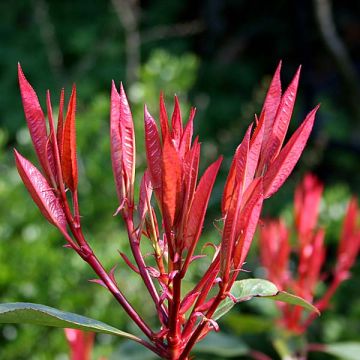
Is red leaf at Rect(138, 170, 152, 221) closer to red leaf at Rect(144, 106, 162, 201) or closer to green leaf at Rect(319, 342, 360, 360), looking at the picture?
red leaf at Rect(144, 106, 162, 201)

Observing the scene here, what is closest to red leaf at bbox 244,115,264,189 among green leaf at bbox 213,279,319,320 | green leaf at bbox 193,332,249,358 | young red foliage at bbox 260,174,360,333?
green leaf at bbox 213,279,319,320

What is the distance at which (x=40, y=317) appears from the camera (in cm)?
54

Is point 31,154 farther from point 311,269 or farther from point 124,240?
point 311,269

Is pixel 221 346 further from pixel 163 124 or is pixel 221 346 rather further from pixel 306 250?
pixel 163 124

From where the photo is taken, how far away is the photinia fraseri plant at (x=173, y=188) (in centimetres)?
50

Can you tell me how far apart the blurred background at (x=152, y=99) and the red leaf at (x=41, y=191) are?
26.9 inches

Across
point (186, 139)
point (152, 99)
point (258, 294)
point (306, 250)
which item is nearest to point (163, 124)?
point (186, 139)

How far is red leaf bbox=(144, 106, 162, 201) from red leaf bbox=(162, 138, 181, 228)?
26 millimetres

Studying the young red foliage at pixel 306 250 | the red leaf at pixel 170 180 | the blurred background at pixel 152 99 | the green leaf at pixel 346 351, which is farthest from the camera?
the blurred background at pixel 152 99

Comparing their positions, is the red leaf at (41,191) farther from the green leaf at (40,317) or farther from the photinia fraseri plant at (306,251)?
the photinia fraseri plant at (306,251)

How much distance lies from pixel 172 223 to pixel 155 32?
2.92 metres

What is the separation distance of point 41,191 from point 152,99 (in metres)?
1.88

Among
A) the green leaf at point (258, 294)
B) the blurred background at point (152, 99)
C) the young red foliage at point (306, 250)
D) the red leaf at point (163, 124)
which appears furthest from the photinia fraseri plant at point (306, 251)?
the red leaf at point (163, 124)

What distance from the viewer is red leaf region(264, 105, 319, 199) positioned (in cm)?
52
